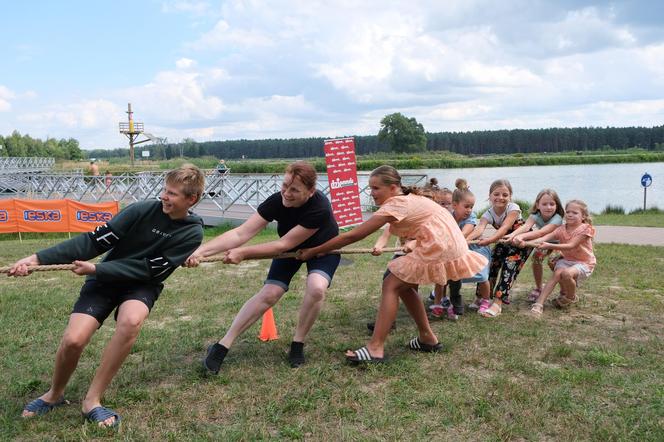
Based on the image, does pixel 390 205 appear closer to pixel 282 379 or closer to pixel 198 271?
pixel 282 379

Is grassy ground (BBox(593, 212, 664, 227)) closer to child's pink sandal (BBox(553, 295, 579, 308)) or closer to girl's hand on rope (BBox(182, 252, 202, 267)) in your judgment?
child's pink sandal (BBox(553, 295, 579, 308))

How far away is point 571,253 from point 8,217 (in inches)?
561

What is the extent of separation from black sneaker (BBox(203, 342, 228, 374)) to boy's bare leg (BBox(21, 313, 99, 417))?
931 mm

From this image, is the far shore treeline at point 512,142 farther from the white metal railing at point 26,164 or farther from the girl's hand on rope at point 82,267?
the girl's hand on rope at point 82,267

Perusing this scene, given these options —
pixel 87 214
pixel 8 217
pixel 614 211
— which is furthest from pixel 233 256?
pixel 614 211

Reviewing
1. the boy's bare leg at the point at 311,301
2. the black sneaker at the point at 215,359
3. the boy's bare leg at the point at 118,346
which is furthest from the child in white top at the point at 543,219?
the boy's bare leg at the point at 118,346

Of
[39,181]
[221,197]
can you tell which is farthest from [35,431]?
[39,181]

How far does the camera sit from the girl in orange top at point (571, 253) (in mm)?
5898

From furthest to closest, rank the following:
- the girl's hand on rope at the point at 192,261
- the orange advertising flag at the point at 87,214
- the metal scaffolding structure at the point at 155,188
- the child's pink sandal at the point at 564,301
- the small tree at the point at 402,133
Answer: the small tree at the point at 402,133, the metal scaffolding structure at the point at 155,188, the orange advertising flag at the point at 87,214, the child's pink sandal at the point at 564,301, the girl's hand on rope at the point at 192,261

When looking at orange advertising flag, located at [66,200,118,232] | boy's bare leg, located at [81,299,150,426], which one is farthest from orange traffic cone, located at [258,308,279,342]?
orange advertising flag, located at [66,200,118,232]

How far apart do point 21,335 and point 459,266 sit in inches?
162

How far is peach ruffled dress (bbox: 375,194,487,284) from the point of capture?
4293mm

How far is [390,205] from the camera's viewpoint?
4.21 m

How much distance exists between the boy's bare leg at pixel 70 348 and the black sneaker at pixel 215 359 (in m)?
0.93
